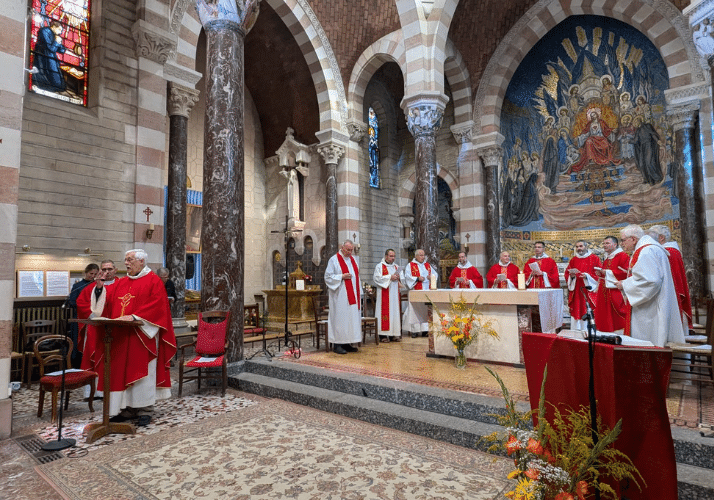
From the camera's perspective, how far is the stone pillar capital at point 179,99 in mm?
9266

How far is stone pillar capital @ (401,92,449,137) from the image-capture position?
945 centimetres

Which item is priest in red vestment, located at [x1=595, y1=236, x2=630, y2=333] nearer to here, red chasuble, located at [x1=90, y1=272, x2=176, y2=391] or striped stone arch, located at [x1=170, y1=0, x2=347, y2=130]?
red chasuble, located at [x1=90, y1=272, x2=176, y2=391]

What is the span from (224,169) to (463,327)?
3.98 metres

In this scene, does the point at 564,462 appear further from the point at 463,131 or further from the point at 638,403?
the point at 463,131

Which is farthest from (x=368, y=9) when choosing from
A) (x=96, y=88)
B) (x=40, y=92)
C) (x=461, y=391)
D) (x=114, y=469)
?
(x=114, y=469)

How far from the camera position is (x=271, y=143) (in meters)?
15.3

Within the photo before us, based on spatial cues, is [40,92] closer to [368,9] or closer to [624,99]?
[368,9]

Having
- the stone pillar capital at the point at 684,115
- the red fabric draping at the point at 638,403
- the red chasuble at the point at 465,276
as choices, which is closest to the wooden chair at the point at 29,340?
the red fabric draping at the point at 638,403

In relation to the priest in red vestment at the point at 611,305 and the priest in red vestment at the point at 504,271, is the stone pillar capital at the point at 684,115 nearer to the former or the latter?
the priest in red vestment at the point at 504,271

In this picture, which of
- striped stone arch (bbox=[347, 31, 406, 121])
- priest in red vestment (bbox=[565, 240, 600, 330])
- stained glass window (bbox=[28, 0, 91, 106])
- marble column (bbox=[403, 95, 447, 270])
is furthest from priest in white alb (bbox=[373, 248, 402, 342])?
stained glass window (bbox=[28, 0, 91, 106])

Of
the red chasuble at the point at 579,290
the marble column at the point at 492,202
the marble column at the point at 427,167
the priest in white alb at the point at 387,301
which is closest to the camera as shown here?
the red chasuble at the point at 579,290

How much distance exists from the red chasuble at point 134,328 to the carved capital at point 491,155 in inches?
417

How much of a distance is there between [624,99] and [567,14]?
9.07ft

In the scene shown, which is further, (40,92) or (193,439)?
(40,92)
